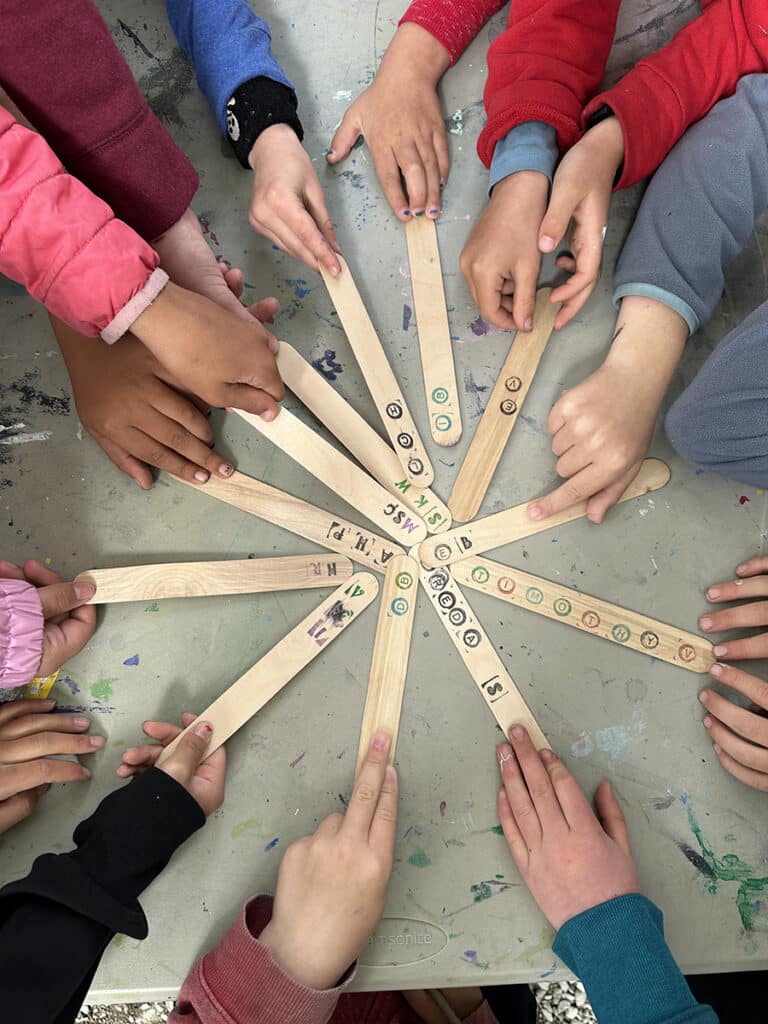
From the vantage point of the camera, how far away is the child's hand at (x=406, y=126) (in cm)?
89

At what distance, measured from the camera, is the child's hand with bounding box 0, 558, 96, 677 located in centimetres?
76

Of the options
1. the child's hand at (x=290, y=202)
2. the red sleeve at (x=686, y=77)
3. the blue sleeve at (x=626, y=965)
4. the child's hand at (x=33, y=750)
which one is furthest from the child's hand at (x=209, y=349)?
the blue sleeve at (x=626, y=965)

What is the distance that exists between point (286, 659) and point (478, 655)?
205 mm

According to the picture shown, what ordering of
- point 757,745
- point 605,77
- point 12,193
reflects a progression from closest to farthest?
1. point 12,193
2. point 757,745
3. point 605,77

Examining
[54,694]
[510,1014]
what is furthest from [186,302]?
[510,1014]

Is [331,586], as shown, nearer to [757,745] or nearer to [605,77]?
[757,745]

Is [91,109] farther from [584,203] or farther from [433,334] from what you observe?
[584,203]

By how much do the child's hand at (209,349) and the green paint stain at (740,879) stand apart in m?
0.64

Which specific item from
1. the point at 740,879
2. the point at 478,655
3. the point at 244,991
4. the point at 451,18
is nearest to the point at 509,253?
the point at 451,18

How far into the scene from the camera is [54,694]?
79 centimetres

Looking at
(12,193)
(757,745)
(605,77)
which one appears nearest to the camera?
(12,193)

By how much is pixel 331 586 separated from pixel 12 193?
0.48 metres

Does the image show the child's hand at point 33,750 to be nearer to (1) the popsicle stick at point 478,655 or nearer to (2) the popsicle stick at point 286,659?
(2) the popsicle stick at point 286,659

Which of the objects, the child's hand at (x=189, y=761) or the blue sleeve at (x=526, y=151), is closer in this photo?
the child's hand at (x=189, y=761)
